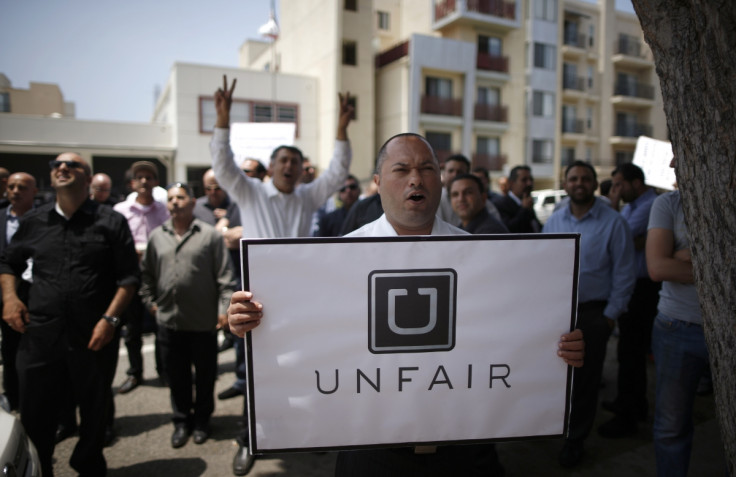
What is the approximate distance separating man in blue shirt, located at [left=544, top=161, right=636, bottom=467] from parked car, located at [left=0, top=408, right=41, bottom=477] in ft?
11.4

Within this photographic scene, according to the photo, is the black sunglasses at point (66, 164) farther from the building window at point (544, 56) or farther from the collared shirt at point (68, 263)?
the building window at point (544, 56)

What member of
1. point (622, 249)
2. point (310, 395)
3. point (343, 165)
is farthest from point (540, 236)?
point (343, 165)

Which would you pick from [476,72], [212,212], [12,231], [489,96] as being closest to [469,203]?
[212,212]

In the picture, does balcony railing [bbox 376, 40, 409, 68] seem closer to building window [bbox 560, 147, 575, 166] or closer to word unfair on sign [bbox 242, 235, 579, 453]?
building window [bbox 560, 147, 575, 166]

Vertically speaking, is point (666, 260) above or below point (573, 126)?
below

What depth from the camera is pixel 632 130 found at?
1476 inches

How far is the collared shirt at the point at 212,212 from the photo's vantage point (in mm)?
5355

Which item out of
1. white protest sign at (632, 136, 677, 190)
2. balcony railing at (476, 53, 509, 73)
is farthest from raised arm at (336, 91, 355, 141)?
balcony railing at (476, 53, 509, 73)

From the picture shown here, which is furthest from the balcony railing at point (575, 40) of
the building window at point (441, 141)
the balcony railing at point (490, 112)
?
the building window at point (441, 141)

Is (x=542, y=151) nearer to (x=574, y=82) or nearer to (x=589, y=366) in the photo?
(x=574, y=82)

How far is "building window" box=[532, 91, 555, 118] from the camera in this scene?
102ft

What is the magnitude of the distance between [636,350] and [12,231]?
19.4ft

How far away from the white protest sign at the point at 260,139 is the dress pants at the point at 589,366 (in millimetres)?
3874

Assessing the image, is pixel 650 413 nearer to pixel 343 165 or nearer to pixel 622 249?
pixel 622 249
